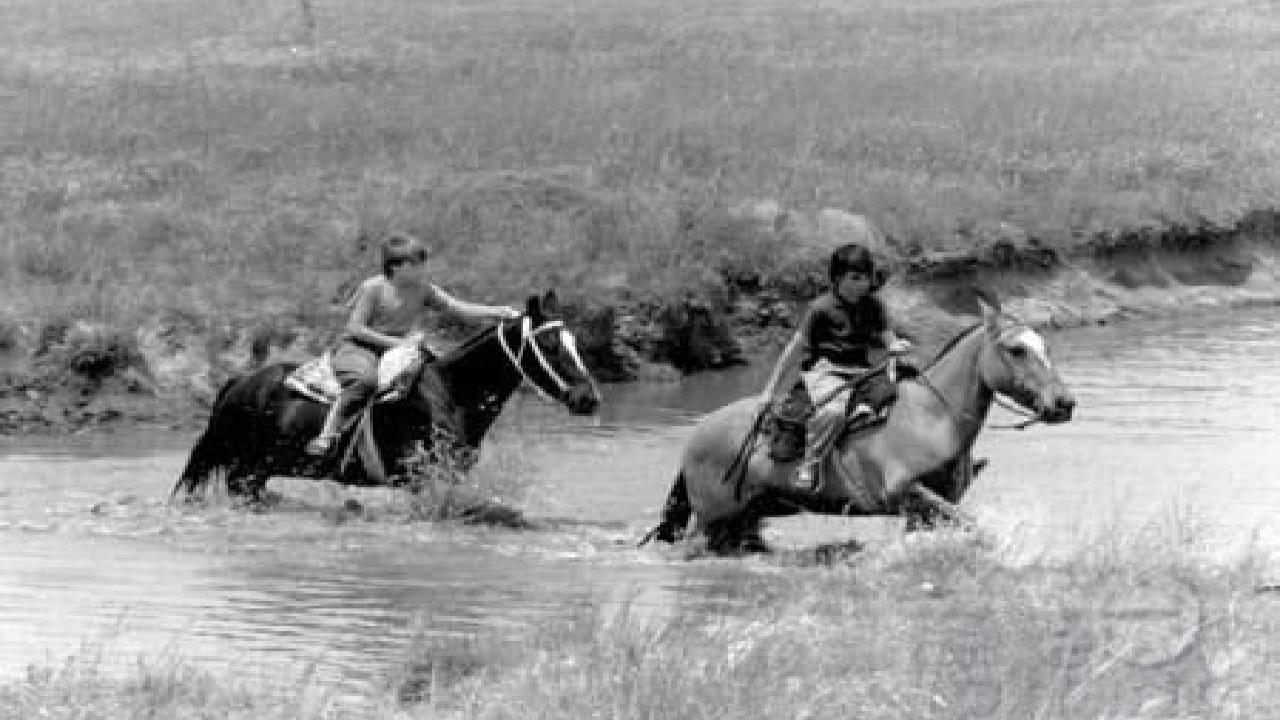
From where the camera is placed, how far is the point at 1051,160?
117 feet

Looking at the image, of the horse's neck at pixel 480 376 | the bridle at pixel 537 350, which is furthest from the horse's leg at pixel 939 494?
the horse's neck at pixel 480 376

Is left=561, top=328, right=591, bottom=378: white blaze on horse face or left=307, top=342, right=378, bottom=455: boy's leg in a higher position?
left=561, top=328, right=591, bottom=378: white blaze on horse face

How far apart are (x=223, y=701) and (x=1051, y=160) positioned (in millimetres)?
27346

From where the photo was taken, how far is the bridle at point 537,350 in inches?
677

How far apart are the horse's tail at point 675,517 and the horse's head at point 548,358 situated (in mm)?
925

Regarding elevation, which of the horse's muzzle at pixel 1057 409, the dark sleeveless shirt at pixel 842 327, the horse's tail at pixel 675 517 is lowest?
the horse's tail at pixel 675 517

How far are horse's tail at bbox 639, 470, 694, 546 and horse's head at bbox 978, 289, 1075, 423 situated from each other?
7.43 feet

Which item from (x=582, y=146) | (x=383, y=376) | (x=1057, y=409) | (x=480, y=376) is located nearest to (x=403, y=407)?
(x=383, y=376)

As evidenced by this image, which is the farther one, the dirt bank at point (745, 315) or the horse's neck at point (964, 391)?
the dirt bank at point (745, 315)

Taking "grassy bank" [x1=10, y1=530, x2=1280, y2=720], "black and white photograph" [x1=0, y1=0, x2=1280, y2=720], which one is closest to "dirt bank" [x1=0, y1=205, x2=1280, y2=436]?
"black and white photograph" [x1=0, y1=0, x2=1280, y2=720]

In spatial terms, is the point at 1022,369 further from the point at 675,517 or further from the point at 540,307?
the point at 540,307

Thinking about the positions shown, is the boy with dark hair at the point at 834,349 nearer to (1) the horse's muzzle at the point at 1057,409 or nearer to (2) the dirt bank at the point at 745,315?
(1) the horse's muzzle at the point at 1057,409

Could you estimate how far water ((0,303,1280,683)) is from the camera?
1202 centimetres

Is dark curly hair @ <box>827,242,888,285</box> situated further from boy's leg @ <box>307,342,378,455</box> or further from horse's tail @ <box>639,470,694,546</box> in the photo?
boy's leg @ <box>307,342,378,455</box>
